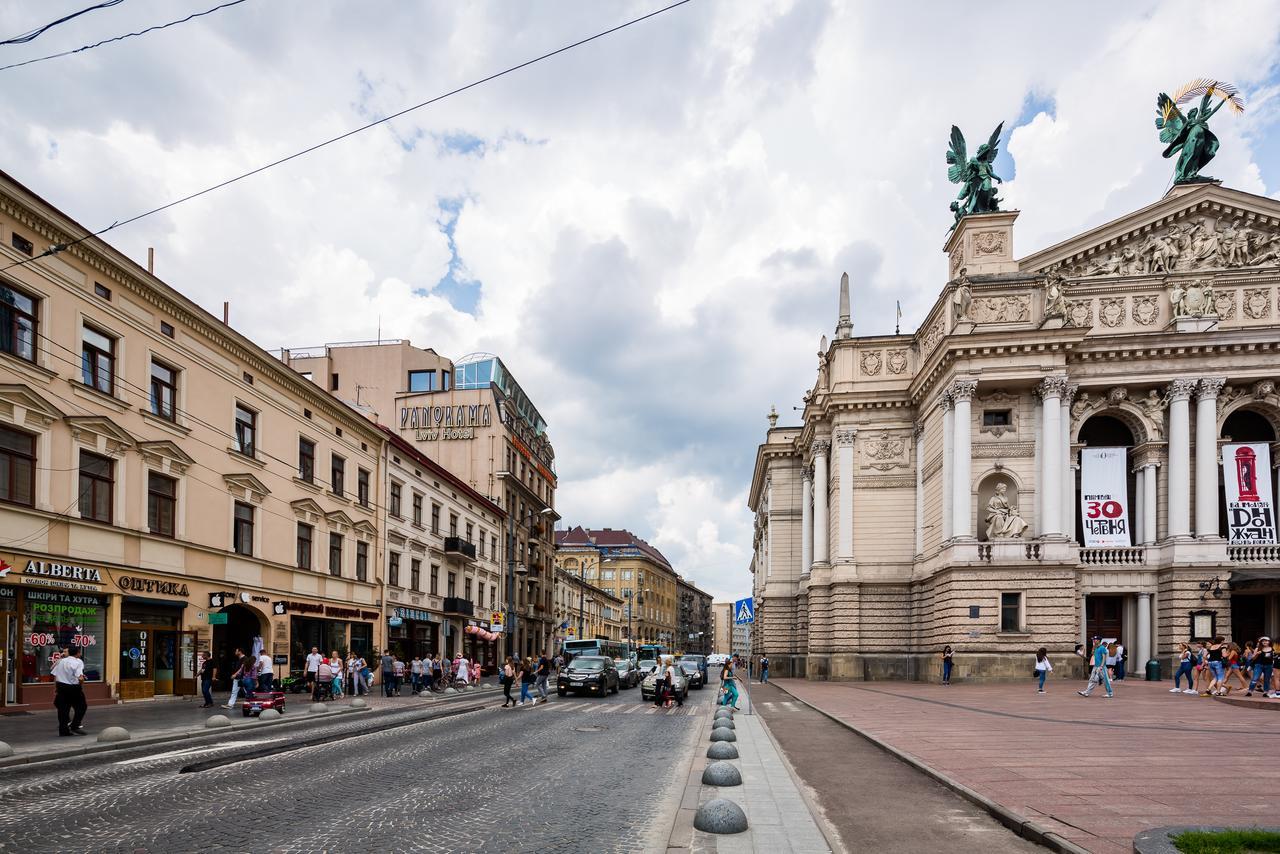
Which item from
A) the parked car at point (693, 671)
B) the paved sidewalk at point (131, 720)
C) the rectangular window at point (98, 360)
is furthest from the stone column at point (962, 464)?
the rectangular window at point (98, 360)

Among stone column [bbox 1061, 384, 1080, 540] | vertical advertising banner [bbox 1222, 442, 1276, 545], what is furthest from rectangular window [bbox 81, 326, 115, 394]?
vertical advertising banner [bbox 1222, 442, 1276, 545]

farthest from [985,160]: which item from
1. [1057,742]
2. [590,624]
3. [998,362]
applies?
[590,624]

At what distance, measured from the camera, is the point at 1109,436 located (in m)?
41.1

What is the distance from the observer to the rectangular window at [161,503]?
77.3 feet

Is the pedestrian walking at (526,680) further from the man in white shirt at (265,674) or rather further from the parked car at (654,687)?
the man in white shirt at (265,674)

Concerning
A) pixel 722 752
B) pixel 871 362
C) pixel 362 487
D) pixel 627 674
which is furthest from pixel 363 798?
pixel 871 362

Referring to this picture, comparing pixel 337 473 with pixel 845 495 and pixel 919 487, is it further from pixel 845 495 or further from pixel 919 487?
pixel 919 487

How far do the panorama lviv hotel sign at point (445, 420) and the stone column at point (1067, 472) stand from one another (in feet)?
110

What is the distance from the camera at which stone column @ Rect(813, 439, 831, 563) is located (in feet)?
169

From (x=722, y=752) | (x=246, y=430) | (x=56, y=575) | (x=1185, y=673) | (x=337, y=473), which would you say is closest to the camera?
(x=722, y=752)

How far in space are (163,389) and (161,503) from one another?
10.3 ft

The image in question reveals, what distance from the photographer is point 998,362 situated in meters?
38.5

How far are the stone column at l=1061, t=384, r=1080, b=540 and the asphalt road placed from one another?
28.0m

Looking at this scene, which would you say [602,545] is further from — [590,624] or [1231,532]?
[1231,532]
